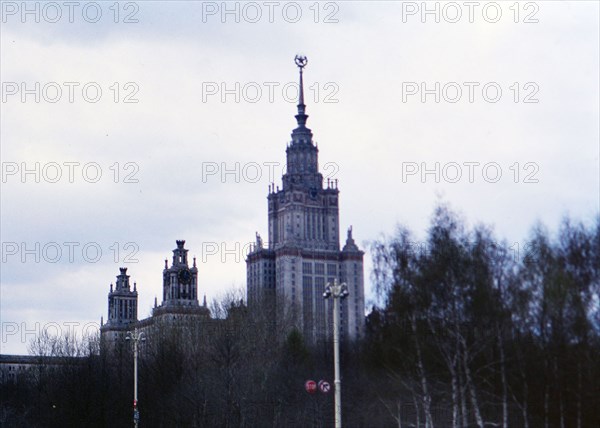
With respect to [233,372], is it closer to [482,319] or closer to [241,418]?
[241,418]

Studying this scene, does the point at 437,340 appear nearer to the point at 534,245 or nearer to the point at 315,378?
the point at 534,245

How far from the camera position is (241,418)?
3029 inches

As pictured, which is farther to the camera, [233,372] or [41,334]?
[41,334]

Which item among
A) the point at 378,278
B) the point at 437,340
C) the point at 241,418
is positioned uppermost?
the point at 378,278

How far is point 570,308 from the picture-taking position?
155 ft

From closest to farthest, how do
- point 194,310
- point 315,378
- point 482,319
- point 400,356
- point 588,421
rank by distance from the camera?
point 588,421, point 482,319, point 400,356, point 315,378, point 194,310

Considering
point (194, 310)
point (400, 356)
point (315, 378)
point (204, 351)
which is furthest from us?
point (194, 310)

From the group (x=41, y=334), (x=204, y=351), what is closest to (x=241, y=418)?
(x=204, y=351)

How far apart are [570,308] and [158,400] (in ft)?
152

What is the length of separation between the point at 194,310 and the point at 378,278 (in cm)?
12708

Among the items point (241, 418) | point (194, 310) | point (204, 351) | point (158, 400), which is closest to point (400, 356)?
point (241, 418)

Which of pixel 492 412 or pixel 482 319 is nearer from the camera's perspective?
pixel 482 319

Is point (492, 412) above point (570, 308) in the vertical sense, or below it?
below

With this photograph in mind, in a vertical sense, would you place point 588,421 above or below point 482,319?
below
